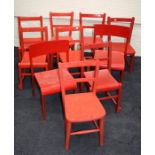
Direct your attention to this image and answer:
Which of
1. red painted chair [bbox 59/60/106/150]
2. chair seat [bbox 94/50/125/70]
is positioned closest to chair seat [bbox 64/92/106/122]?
red painted chair [bbox 59/60/106/150]

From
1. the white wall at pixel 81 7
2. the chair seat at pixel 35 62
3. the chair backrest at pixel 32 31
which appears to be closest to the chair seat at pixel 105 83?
the chair seat at pixel 35 62

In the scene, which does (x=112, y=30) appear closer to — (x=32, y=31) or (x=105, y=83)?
(x=105, y=83)

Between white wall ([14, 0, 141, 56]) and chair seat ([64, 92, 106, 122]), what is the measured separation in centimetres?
219

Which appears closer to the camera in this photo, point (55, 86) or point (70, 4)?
point (55, 86)

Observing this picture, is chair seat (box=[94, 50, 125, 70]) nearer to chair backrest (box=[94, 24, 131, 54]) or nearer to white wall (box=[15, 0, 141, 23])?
chair backrest (box=[94, 24, 131, 54])

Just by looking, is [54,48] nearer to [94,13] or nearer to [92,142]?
[92,142]

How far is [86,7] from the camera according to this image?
4008mm

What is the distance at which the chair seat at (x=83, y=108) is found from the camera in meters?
2.02

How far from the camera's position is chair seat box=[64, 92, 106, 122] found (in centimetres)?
202

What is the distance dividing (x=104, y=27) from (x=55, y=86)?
127cm

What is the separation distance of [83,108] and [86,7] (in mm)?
2436

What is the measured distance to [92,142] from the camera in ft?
7.64
